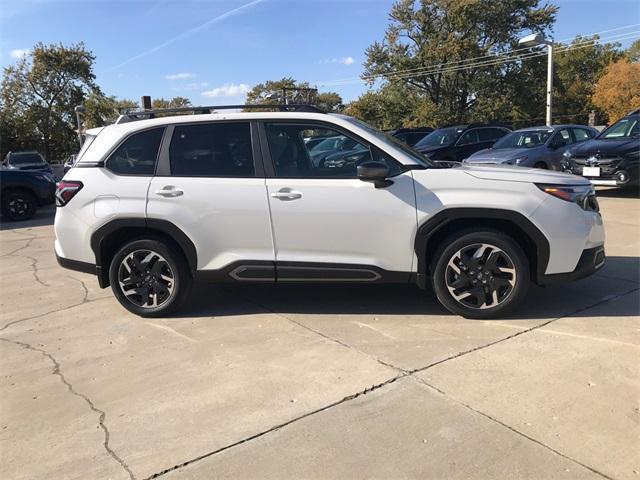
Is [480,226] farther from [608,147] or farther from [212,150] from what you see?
[608,147]

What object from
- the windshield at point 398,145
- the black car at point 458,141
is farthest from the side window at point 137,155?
the black car at point 458,141

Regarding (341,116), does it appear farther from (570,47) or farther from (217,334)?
(570,47)

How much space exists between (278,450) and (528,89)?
51559 millimetres

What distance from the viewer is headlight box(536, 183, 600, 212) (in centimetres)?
437

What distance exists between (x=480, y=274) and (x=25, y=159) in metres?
28.1

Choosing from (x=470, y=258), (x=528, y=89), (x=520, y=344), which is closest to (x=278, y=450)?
(x=520, y=344)

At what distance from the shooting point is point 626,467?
2596 millimetres

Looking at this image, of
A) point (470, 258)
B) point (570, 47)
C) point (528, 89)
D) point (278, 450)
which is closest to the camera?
point (278, 450)

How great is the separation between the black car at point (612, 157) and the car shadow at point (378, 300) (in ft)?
19.9

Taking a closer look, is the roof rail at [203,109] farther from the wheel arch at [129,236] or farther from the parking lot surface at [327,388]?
the parking lot surface at [327,388]

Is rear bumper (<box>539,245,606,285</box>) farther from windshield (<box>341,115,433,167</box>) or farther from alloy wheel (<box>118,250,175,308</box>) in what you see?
alloy wheel (<box>118,250,175,308</box>)

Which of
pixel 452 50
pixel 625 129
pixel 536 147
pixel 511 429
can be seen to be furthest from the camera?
pixel 452 50

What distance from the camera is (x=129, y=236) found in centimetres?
493

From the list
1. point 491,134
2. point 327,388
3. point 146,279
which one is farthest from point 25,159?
point 327,388
